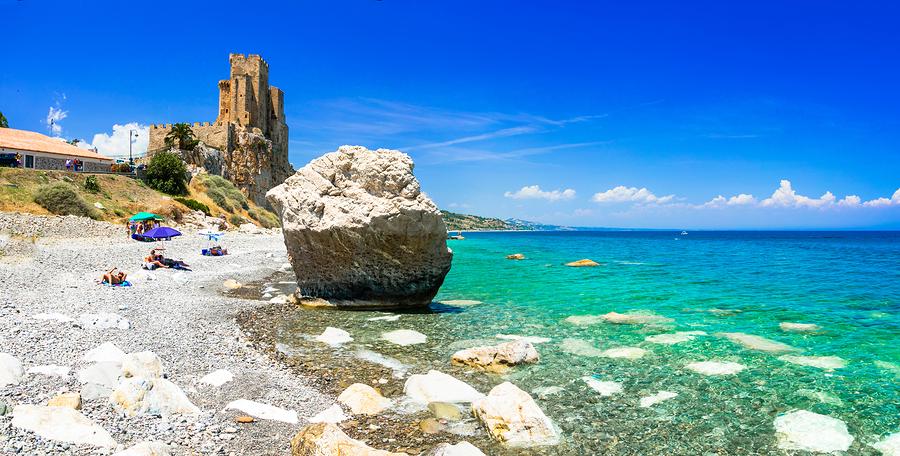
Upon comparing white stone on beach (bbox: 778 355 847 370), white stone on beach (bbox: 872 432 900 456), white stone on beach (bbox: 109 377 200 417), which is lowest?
white stone on beach (bbox: 872 432 900 456)

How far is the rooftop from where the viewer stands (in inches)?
1651

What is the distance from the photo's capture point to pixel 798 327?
14.8m

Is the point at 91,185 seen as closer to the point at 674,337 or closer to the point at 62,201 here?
the point at 62,201

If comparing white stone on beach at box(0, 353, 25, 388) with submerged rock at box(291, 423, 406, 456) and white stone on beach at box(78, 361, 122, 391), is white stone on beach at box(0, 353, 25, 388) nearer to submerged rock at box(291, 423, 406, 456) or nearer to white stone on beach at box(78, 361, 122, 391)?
white stone on beach at box(78, 361, 122, 391)

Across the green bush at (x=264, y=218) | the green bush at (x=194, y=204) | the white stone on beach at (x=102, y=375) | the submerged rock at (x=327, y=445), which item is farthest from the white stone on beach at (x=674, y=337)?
the green bush at (x=264, y=218)

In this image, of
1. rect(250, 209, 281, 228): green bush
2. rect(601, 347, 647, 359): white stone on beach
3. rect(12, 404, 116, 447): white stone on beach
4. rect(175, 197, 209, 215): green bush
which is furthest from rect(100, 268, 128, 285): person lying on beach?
rect(250, 209, 281, 228): green bush

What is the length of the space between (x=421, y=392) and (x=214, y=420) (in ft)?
10.5

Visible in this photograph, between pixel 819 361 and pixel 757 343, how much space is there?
167 cm

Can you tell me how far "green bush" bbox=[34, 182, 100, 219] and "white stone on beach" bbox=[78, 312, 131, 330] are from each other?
27878 mm

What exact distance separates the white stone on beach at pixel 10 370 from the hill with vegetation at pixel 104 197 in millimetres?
29982

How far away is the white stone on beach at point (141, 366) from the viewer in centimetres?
756

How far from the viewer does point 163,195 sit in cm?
4816

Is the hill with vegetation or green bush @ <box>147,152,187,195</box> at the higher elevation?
green bush @ <box>147,152,187,195</box>

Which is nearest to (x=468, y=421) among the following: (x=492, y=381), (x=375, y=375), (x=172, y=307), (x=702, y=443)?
(x=492, y=381)
